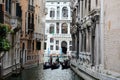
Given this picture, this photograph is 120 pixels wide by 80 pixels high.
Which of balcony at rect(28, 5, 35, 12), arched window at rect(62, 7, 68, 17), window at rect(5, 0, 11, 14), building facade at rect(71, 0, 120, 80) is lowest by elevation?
building facade at rect(71, 0, 120, 80)

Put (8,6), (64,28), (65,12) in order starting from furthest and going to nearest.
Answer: (65,12)
(64,28)
(8,6)

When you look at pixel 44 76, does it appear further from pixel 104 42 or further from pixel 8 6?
pixel 104 42

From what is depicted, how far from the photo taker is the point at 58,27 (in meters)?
71.0

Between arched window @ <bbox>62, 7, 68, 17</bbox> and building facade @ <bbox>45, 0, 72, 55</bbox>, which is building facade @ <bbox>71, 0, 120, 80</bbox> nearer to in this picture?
building facade @ <bbox>45, 0, 72, 55</bbox>

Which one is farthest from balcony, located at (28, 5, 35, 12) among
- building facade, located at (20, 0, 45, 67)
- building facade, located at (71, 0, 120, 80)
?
building facade, located at (71, 0, 120, 80)

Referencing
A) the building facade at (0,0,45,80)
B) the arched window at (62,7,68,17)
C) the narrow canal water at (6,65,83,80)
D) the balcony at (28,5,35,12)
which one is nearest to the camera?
the narrow canal water at (6,65,83,80)

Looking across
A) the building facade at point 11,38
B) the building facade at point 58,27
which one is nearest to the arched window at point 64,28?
the building facade at point 58,27

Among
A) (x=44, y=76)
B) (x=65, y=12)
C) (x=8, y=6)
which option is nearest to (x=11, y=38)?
(x=8, y=6)

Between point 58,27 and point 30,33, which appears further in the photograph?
point 58,27

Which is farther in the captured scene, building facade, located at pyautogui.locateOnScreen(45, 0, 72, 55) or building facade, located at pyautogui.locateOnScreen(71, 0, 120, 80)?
building facade, located at pyautogui.locateOnScreen(45, 0, 72, 55)

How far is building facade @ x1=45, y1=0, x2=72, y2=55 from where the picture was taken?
70.6m

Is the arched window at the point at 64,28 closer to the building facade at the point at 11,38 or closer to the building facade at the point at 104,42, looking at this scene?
the building facade at the point at 11,38

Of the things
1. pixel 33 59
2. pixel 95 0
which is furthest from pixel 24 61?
pixel 95 0

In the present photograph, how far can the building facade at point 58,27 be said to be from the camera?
70.6m
